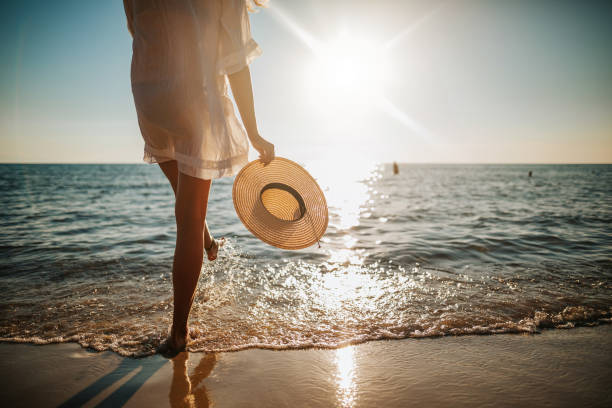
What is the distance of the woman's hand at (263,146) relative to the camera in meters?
1.68

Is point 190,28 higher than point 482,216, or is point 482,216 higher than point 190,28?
point 190,28

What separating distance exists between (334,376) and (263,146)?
4.25 feet

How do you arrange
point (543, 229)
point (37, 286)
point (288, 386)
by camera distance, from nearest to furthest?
point (288, 386) < point (37, 286) < point (543, 229)

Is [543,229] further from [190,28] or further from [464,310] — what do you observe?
[190,28]

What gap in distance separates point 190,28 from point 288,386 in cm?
178

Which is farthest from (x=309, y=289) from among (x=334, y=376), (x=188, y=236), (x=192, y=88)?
(x=192, y=88)

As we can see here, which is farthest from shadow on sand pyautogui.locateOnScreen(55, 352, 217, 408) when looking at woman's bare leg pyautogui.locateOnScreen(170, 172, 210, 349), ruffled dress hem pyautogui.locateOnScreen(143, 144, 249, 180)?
ruffled dress hem pyautogui.locateOnScreen(143, 144, 249, 180)

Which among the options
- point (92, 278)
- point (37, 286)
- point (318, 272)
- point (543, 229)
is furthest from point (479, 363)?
point (543, 229)

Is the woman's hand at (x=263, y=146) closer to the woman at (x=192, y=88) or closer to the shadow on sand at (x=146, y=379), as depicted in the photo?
the woman at (x=192, y=88)

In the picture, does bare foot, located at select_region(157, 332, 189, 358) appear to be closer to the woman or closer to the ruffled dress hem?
the woman

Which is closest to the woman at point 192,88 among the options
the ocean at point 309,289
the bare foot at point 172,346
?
the bare foot at point 172,346

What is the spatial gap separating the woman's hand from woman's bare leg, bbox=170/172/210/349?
33 centimetres

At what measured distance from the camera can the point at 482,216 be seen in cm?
796

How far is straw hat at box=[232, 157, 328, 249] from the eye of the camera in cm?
218
